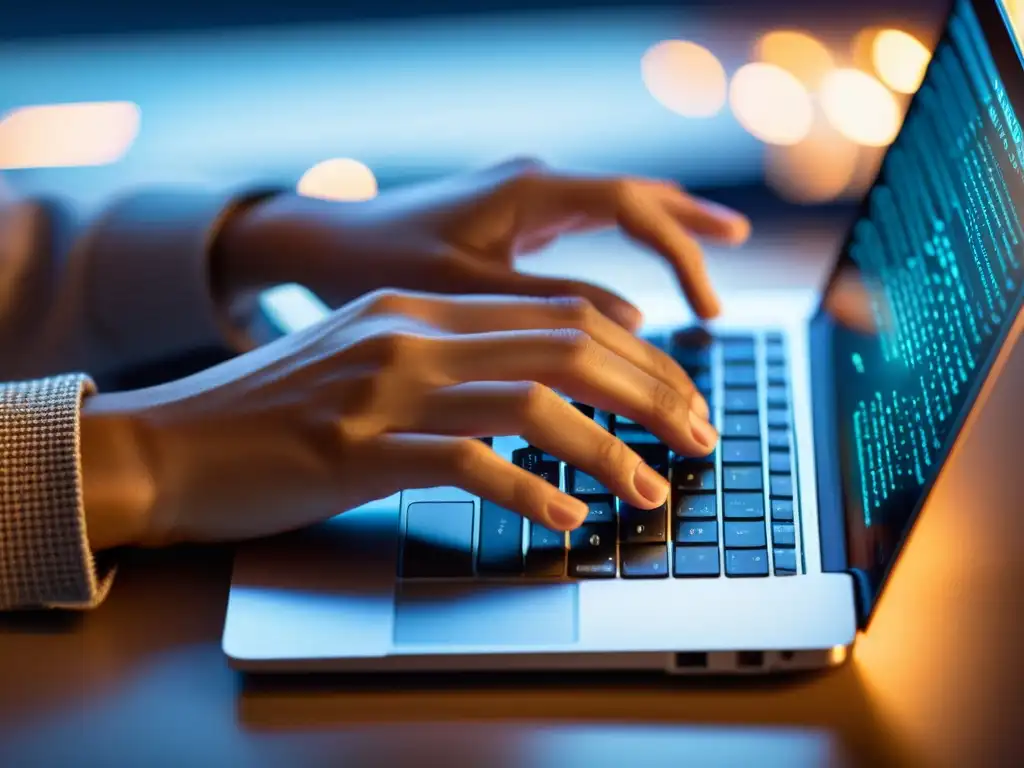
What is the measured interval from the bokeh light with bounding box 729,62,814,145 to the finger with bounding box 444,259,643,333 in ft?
1.06

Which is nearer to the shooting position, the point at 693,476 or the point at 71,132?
the point at 693,476

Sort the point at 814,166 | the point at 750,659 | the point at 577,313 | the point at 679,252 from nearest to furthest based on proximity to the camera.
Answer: the point at 750,659
the point at 577,313
the point at 679,252
the point at 814,166

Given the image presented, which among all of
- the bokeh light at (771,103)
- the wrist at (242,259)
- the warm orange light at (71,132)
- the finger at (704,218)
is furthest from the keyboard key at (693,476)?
the warm orange light at (71,132)

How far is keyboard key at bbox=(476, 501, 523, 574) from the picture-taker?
0.62 m

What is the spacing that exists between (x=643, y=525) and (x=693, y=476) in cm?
5

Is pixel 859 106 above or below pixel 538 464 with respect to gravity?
above

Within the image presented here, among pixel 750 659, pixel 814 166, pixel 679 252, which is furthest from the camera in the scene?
pixel 814 166

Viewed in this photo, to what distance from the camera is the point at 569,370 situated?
2.09 feet

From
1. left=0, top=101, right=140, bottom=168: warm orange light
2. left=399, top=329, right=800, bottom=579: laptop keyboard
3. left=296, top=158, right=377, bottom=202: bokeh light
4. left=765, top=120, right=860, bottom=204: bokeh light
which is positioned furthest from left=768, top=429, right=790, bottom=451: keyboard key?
left=0, top=101, right=140, bottom=168: warm orange light

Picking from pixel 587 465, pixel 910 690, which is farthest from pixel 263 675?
pixel 910 690

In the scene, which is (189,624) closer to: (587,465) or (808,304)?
(587,465)

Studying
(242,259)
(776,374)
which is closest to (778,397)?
(776,374)

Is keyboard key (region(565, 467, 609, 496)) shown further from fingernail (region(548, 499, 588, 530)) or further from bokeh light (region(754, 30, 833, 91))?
bokeh light (region(754, 30, 833, 91))

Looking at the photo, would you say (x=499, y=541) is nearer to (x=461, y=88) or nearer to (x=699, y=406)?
(x=699, y=406)
